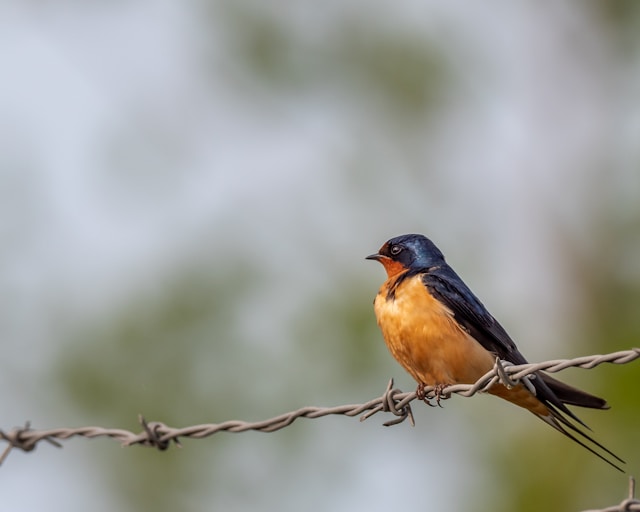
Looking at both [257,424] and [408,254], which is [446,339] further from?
[257,424]

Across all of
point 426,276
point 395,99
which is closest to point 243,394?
point 395,99

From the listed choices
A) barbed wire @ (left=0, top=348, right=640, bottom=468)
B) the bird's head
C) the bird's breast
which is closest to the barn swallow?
the bird's breast

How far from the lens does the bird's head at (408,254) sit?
580 cm

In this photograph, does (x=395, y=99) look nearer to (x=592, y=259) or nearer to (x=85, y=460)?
Result: (x=592, y=259)

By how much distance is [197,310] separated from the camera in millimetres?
13703

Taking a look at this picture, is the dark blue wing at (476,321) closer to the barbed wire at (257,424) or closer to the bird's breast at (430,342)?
the bird's breast at (430,342)

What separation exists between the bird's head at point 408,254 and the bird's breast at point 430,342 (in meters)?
0.50

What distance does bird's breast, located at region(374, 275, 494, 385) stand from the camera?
511cm

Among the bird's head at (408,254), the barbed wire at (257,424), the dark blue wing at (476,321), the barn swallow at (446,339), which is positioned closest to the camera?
the barbed wire at (257,424)

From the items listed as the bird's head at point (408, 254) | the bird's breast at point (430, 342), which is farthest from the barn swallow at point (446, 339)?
the bird's head at point (408, 254)

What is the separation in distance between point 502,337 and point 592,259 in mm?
9392

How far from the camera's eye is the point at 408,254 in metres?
5.86

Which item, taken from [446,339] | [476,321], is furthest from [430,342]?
[476,321]

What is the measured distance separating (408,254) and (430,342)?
834 millimetres
